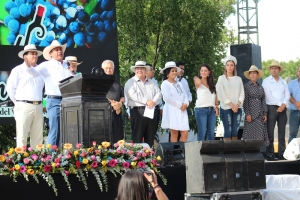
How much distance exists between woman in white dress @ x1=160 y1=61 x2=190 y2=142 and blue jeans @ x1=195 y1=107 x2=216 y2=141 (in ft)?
0.87

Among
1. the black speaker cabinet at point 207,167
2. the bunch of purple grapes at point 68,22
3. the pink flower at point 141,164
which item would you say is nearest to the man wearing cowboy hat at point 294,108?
the bunch of purple grapes at point 68,22

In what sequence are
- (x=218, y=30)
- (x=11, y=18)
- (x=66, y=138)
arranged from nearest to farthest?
(x=66, y=138)
(x=11, y=18)
(x=218, y=30)

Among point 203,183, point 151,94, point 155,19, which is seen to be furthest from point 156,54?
point 203,183

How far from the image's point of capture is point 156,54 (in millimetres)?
16078

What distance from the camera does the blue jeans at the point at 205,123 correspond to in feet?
35.7

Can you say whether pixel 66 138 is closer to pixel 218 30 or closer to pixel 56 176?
pixel 56 176

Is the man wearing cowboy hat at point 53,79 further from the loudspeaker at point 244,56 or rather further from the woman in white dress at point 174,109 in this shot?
the loudspeaker at point 244,56

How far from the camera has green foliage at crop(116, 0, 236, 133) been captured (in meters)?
15.2

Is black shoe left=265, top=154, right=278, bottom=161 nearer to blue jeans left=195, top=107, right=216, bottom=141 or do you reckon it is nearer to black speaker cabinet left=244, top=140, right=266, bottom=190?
blue jeans left=195, top=107, right=216, bottom=141

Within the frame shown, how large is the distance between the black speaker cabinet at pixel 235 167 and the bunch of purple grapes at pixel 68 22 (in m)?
5.02

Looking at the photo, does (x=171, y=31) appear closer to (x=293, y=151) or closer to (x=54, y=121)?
(x=293, y=151)

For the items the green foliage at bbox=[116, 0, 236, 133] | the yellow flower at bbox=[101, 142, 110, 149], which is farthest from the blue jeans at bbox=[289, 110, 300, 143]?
the yellow flower at bbox=[101, 142, 110, 149]

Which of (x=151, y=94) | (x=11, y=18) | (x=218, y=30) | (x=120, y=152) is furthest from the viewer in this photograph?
(x=218, y=30)

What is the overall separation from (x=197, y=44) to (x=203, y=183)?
29.2 feet
